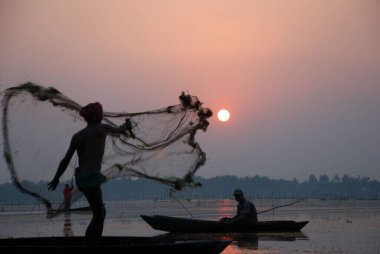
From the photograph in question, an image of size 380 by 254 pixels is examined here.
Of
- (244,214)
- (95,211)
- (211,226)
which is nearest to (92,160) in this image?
(95,211)

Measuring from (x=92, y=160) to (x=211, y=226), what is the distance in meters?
12.0

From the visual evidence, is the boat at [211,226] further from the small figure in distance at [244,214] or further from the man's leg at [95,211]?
the man's leg at [95,211]

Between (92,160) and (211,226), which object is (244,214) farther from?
(92,160)

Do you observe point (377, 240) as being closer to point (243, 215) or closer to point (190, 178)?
point (243, 215)

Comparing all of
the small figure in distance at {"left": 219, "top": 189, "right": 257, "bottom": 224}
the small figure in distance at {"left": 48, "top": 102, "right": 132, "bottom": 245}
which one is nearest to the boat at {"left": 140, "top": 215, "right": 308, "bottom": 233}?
the small figure in distance at {"left": 219, "top": 189, "right": 257, "bottom": 224}

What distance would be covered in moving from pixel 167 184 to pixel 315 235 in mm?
11559

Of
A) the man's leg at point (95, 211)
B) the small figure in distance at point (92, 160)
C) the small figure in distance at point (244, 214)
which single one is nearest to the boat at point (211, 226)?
the small figure in distance at point (244, 214)

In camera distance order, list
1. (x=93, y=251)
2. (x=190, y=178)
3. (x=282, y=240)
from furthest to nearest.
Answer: (x=282, y=240) → (x=190, y=178) → (x=93, y=251)

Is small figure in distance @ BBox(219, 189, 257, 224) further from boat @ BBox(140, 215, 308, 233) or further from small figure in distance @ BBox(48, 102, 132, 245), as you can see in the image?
small figure in distance @ BBox(48, 102, 132, 245)

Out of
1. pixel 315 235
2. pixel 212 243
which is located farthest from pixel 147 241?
pixel 315 235

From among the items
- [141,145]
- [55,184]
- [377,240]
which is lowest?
[377,240]

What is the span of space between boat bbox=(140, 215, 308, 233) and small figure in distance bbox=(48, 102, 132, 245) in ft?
37.7

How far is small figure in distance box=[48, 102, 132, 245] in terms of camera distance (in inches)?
407

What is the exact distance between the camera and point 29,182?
12281 mm
